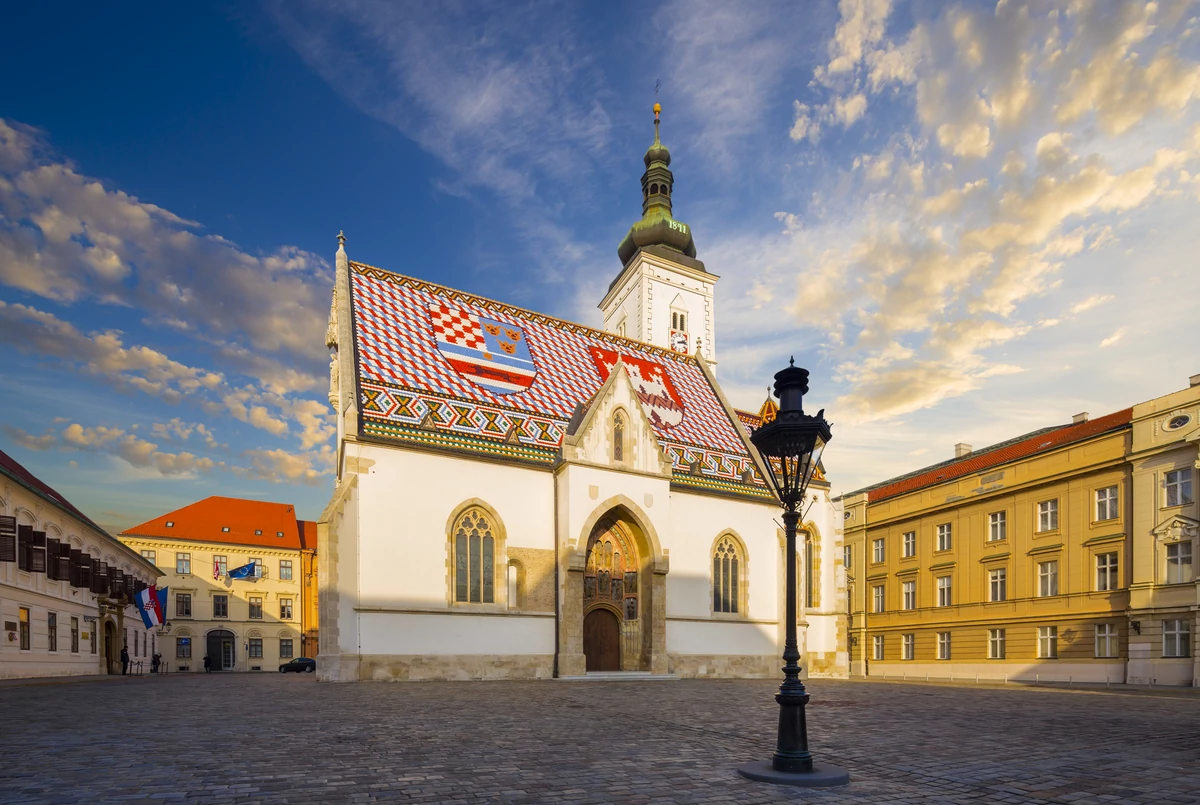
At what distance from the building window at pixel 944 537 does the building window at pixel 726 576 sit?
15.5m

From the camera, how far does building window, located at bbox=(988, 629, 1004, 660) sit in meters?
33.1

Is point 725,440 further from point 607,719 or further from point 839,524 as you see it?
point 607,719

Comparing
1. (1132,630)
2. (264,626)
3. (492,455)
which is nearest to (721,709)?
(492,455)

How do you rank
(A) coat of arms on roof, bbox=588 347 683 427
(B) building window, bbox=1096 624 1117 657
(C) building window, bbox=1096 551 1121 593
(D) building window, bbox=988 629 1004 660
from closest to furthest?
(B) building window, bbox=1096 624 1117 657, (A) coat of arms on roof, bbox=588 347 683 427, (C) building window, bbox=1096 551 1121 593, (D) building window, bbox=988 629 1004 660

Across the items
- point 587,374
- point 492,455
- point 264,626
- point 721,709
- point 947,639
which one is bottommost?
point 264,626

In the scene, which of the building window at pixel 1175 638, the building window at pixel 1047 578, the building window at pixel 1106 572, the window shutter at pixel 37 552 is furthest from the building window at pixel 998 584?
the window shutter at pixel 37 552

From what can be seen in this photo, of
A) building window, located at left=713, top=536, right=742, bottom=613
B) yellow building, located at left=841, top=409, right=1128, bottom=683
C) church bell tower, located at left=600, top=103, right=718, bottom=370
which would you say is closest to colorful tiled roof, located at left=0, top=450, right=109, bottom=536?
building window, located at left=713, top=536, right=742, bottom=613

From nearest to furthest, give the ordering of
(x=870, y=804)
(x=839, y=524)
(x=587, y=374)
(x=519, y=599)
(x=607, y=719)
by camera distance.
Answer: (x=870, y=804) → (x=607, y=719) → (x=519, y=599) → (x=587, y=374) → (x=839, y=524)

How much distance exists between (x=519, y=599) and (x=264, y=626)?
125 ft

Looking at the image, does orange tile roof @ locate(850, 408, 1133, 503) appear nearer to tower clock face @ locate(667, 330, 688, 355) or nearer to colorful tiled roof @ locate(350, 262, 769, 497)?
colorful tiled roof @ locate(350, 262, 769, 497)

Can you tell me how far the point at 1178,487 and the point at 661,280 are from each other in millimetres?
31745

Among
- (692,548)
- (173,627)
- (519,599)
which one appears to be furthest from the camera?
(173,627)

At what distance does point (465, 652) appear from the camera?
2092 centimetres

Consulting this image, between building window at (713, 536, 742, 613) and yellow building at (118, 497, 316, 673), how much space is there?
3783cm
